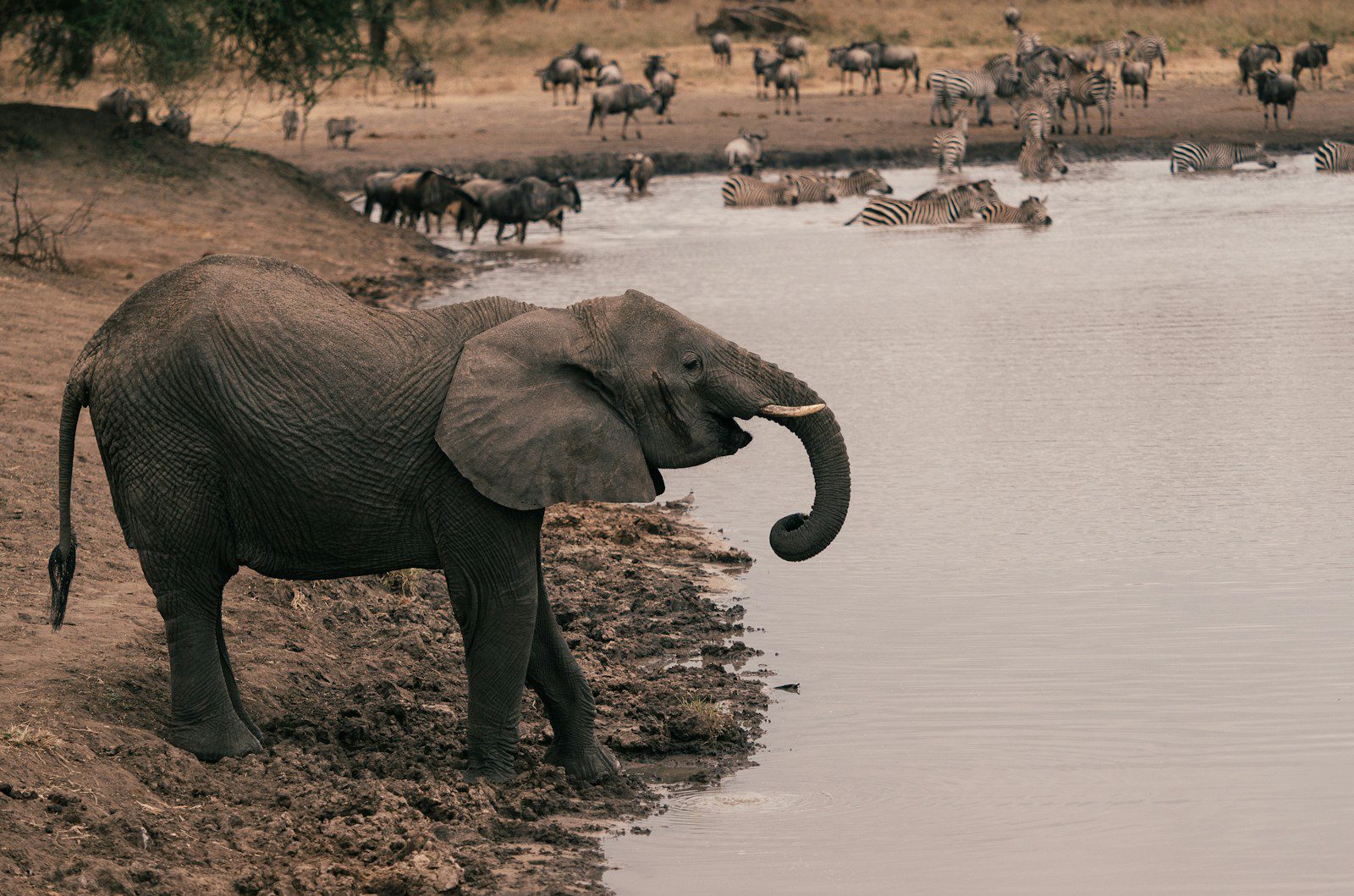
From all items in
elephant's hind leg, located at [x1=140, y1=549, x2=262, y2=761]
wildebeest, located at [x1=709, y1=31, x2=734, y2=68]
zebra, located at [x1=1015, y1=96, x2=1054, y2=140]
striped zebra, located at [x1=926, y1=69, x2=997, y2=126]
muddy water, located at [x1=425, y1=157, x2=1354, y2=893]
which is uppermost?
wildebeest, located at [x1=709, y1=31, x2=734, y2=68]

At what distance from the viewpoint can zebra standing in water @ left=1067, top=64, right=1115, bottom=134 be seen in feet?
109

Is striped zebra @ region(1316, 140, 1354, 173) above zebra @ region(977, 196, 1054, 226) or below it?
above

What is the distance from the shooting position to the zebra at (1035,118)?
3175 cm

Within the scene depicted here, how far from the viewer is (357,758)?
233 inches

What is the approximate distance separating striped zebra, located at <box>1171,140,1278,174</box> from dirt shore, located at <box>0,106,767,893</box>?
2118cm

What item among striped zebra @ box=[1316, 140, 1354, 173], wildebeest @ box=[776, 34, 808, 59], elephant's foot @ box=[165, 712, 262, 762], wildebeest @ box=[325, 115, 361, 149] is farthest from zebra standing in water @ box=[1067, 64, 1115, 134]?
elephant's foot @ box=[165, 712, 262, 762]

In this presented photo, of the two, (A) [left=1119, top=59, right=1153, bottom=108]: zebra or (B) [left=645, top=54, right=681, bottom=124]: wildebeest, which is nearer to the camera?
(B) [left=645, top=54, right=681, bottom=124]: wildebeest

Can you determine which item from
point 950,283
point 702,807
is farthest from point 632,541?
point 950,283

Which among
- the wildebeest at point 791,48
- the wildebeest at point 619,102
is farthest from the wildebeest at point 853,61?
the wildebeest at point 619,102

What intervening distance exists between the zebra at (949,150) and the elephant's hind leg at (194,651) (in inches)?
1013

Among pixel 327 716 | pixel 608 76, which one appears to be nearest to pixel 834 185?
pixel 608 76

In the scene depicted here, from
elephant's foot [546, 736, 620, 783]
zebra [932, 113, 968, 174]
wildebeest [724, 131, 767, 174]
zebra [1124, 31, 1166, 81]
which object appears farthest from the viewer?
zebra [1124, 31, 1166, 81]

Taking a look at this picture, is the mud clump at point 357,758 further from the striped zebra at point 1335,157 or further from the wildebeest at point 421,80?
the wildebeest at point 421,80

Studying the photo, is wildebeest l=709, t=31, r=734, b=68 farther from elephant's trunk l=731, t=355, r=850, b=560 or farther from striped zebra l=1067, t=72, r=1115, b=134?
elephant's trunk l=731, t=355, r=850, b=560
